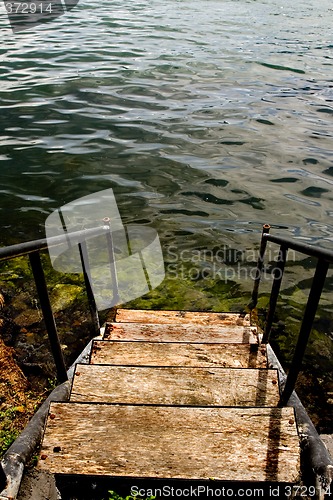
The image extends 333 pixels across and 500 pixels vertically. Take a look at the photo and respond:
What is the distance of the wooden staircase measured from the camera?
7.05ft

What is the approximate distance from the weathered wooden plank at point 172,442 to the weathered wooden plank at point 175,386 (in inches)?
12.3

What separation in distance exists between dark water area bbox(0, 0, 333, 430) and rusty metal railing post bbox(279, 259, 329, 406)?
6.11 ft

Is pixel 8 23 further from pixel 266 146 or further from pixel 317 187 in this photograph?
pixel 317 187

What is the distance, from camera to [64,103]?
42.2 feet

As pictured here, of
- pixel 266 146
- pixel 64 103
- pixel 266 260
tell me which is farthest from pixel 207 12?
pixel 266 260

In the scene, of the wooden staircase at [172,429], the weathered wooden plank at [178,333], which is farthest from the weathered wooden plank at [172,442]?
the weathered wooden plank at [178,333]

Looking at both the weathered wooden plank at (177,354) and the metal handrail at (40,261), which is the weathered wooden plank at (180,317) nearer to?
the weathered wooden plank at (177,354)

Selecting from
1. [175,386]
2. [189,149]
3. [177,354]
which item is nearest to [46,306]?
[175,386]

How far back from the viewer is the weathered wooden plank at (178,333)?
394 centimetres

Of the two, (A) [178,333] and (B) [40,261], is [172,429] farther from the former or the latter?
(A) [178,333]

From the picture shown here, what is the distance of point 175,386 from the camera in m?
2.87

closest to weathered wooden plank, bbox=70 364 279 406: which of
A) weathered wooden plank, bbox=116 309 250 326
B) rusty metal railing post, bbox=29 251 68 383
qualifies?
rusty metal railing post, bbox=29 251 68 383

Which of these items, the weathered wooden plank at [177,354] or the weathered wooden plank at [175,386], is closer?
the weathered wooden plank at [175,386]

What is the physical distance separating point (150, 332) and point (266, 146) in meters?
7.97
